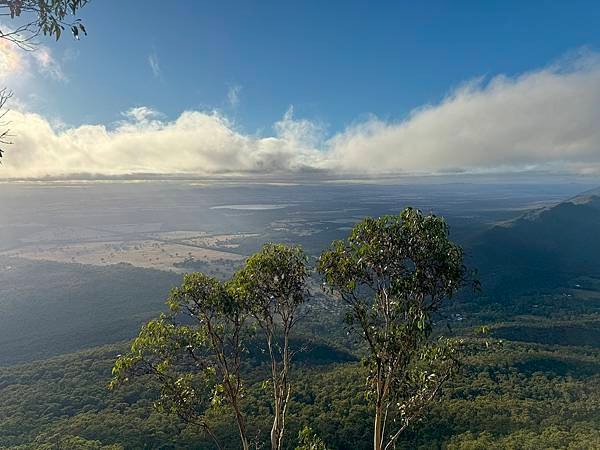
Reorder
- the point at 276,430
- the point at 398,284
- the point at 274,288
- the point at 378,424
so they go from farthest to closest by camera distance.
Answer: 1. the point at 274,288
2. the point at 276,430
3. the point at 378,424
4. the point at 398,284

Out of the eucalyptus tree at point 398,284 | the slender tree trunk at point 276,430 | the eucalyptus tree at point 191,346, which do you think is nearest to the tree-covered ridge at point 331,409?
the slender tree trunk at point 276,430

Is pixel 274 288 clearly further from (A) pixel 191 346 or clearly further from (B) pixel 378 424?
(B) pixel 378 424

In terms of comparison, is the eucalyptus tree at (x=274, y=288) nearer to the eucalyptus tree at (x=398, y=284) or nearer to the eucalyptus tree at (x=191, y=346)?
the eucalyptus tree at (x=191, y=346)

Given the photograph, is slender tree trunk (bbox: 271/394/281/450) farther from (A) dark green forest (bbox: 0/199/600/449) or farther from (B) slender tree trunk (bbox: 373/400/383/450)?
(B) slender tree trunk (bbox: 373/400/383/450)

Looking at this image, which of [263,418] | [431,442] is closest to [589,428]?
[431,442]

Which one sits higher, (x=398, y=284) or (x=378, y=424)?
(x=398, y=284)

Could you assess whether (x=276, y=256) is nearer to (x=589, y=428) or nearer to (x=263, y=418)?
(x=263, y=418)

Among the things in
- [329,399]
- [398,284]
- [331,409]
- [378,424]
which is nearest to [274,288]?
[398,284]
